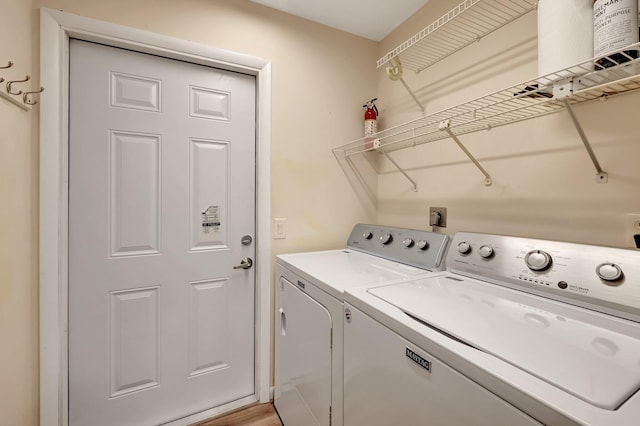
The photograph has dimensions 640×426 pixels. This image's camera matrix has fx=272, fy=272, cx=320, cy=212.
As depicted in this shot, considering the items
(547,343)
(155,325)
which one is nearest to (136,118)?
(155,325)

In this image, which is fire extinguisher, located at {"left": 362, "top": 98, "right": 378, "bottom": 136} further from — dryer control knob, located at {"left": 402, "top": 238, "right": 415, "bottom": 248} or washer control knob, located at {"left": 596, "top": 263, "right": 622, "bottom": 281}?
washer control knob, located at {"left": 596, "top": 263, "right": 622, "bottom": 281}

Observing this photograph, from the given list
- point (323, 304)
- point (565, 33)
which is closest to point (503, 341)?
point (323, 304)

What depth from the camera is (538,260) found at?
3.13 feet

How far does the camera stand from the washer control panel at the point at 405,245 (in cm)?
132

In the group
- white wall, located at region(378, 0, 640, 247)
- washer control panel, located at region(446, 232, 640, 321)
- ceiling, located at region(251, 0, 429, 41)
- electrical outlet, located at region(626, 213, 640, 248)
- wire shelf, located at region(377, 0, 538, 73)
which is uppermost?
ceiling, located at region(251, 0, 429, 41)

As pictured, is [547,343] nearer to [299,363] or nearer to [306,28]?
[299,363]

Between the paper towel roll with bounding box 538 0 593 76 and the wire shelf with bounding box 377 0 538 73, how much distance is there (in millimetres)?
341

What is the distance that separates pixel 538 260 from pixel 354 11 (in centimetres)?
182

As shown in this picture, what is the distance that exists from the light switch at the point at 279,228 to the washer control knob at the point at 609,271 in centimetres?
148

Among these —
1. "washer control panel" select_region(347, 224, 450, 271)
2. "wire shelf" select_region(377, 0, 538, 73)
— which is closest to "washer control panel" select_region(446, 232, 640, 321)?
"washer control panel" select_region(347, 224, 450, 271)

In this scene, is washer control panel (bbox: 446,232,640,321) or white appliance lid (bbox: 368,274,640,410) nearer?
white appliance lid (bbox: 368,274,640,410)

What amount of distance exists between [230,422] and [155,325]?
74 centimetres

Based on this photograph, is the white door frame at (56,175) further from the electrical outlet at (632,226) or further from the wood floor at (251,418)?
the electrical outlet at (632,226)

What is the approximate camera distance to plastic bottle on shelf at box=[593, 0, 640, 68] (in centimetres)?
73
